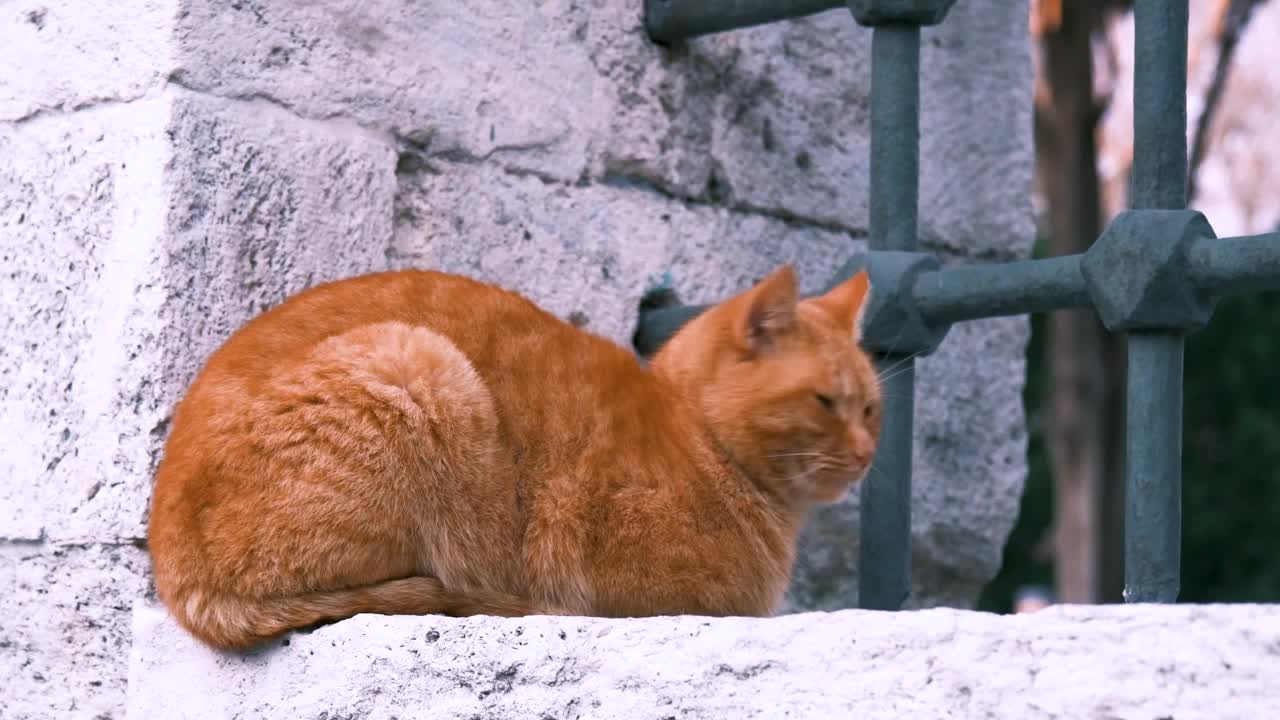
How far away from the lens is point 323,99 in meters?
2.46

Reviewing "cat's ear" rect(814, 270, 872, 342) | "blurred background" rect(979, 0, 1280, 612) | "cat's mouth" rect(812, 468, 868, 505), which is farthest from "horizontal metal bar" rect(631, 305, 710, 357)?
"blurred background" rect(979, 0, 1280, 612)

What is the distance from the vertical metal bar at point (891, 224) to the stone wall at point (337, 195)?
2.11 ft

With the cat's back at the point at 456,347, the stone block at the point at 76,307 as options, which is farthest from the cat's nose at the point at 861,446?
the stone block at the point at 76,307

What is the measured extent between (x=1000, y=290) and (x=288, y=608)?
3.55 feet

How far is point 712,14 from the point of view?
282 cm

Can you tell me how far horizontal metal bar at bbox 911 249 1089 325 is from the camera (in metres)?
2.01

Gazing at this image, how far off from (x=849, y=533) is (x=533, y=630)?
1.57m

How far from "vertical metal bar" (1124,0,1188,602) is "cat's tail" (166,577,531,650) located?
0.91 meters

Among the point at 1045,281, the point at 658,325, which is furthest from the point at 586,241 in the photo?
the point at 1045,281

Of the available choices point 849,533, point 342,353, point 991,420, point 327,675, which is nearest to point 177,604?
point 327,675

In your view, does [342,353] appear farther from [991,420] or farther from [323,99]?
[991,420]

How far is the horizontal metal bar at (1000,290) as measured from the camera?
6.60ft

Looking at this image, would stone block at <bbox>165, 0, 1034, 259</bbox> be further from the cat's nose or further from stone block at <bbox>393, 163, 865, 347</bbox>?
the cat's nose

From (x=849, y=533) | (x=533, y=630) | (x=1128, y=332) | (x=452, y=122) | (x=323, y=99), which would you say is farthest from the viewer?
(x=849, y=533)
